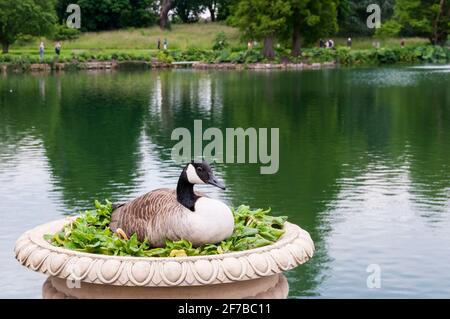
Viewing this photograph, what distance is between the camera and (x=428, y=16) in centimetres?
7975

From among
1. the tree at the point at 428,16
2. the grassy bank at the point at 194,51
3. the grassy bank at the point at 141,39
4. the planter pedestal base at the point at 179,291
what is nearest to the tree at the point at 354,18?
the grassy bank at the point at 194,51

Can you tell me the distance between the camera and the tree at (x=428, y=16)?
78.2 meters

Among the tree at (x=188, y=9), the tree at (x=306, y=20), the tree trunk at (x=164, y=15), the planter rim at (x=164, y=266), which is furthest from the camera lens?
the tree at (x=188, y=9)

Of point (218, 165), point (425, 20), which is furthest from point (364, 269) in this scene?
point (425, 20)

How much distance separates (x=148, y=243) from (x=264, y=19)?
5948 cm

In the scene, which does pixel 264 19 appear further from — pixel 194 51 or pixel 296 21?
pixel 194 51

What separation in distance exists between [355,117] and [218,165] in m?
11.9

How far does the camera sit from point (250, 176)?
19.4 metres

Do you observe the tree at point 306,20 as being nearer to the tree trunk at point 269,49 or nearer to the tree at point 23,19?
the tree trunk at point 269,49

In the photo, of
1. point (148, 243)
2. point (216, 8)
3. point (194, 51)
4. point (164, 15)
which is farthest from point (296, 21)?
point (148, 243)

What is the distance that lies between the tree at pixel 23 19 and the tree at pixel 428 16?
97.9 feet

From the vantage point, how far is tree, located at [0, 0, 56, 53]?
217ft
